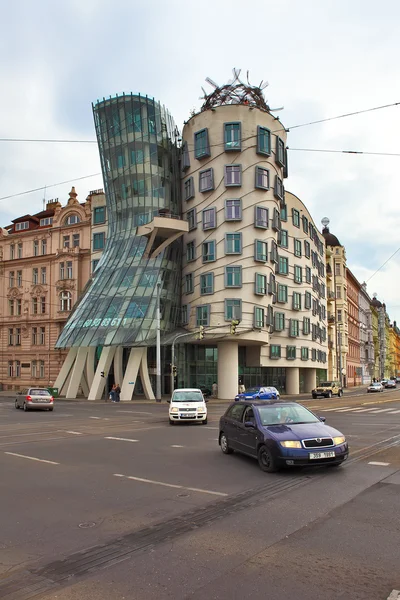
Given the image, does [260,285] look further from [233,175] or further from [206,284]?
[233,175]

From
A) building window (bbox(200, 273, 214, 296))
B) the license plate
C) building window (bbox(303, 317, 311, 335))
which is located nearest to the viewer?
the license plate

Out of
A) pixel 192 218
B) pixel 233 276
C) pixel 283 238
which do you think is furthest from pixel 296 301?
pixel 192 218

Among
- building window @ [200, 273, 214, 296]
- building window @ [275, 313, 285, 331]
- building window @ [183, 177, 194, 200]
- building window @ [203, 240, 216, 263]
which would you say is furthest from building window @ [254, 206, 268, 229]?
building window @ [275, 313, 285, 331]

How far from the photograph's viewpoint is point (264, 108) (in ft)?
169

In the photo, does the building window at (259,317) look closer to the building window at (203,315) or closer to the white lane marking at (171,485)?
the building window at (203,315)

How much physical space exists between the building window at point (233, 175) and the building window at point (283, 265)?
41.2 feet

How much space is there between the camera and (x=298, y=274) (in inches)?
2397

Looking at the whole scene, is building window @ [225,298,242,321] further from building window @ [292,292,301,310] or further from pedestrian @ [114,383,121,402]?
building window @ [292,292,301,310]

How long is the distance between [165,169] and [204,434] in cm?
3923

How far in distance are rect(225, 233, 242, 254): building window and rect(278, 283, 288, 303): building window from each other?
34.6ft

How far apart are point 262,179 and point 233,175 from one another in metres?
2.80

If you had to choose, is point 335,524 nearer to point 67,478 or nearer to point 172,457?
point 67,478

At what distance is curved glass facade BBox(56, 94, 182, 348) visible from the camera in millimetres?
46281

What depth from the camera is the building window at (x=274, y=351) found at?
178ft
